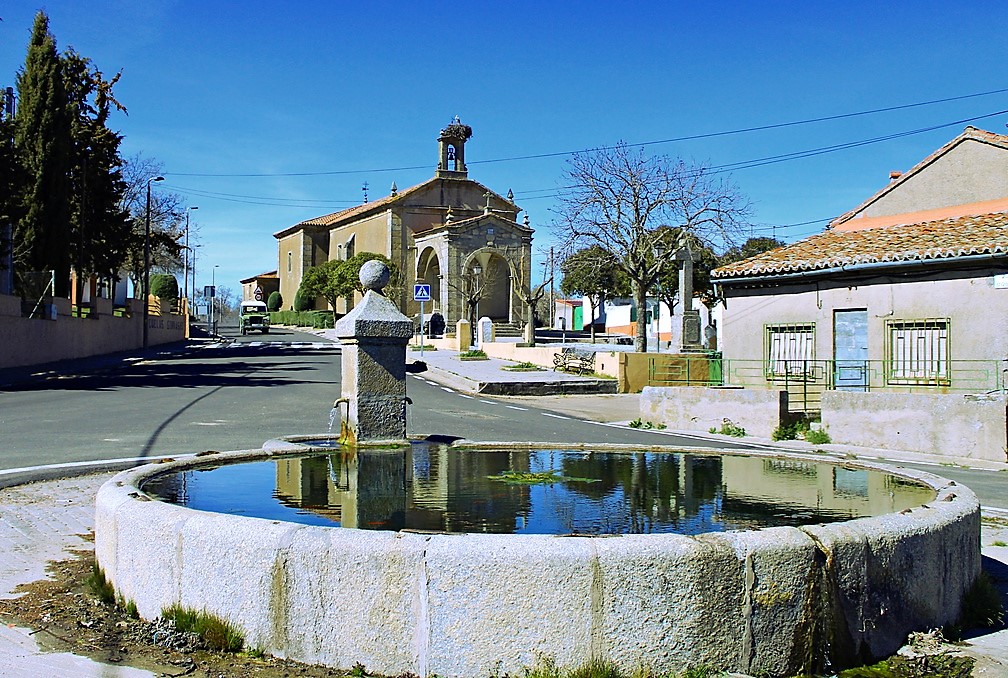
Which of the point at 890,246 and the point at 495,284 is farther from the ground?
the point at 495,284

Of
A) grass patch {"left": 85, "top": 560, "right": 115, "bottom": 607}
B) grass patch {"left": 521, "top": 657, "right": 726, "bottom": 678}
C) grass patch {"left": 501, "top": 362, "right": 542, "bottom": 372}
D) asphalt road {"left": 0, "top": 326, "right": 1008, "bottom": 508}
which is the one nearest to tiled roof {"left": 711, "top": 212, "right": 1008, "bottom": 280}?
asphalt road {"left": 0, "top": 326, "right": 1008, "bottom": 508}

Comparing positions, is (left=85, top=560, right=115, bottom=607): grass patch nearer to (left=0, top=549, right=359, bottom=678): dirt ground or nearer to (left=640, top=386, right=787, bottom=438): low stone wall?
(left=0, top=549, right=359, bottom=678): dirt ground

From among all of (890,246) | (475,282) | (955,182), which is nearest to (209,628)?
(890,246)

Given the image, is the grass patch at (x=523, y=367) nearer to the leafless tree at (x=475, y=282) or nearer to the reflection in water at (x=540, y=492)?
the reflection in water at (x=540, y=492)

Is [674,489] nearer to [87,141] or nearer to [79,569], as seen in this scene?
[79,569]

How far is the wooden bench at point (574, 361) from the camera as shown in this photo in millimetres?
31094

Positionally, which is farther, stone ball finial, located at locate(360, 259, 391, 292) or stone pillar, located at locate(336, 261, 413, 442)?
Answer: stone ball finial, located at locate(360, 259, 391, 292)

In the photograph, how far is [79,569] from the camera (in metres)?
6.48

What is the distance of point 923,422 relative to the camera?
15625 millimetres

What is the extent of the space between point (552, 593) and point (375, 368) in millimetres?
5119

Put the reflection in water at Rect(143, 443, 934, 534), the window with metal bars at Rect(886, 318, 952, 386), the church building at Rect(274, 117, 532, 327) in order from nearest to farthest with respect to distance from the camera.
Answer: the reflection in water at Rect(143, 443, 934, 534) < the window with metal bars at Rect(886, 318, 952, 386) < the church building at Rect(274, 117, 532, 327)

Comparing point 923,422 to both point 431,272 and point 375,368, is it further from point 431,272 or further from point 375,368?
point 431,272

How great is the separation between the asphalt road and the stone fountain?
18.2 ft

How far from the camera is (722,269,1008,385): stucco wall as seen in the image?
19.1 metres
